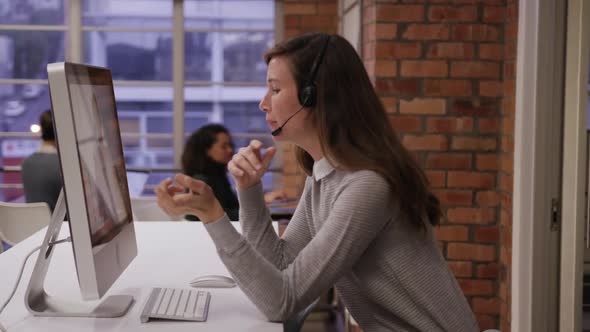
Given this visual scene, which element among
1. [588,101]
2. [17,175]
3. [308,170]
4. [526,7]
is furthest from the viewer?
[17,175]

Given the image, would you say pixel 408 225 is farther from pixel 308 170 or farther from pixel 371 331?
pixel 308 170

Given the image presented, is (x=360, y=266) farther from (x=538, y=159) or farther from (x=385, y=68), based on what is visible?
(x=385, y=68)

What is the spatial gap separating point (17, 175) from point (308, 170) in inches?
180

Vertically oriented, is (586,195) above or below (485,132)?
below

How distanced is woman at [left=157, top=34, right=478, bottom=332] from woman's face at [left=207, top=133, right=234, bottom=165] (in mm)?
2268

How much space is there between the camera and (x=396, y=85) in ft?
9.64

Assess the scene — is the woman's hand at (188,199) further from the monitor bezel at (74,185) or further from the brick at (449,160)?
the brick at (449,160)

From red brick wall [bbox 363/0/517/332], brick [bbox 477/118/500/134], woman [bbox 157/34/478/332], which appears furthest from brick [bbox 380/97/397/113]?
woman [bbox 157/34/478/332]

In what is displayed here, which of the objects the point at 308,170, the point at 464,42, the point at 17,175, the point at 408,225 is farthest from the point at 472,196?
the point at 17,175

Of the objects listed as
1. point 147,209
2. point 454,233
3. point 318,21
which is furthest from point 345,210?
point 318,21

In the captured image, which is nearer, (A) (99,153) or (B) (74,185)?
(B) (74,185)

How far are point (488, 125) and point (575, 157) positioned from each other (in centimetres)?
57

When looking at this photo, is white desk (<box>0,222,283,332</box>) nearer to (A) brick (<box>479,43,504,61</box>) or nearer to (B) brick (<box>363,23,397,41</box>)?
(B) brick (<box>363,23,397,41</box>)

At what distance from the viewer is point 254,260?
140cm
